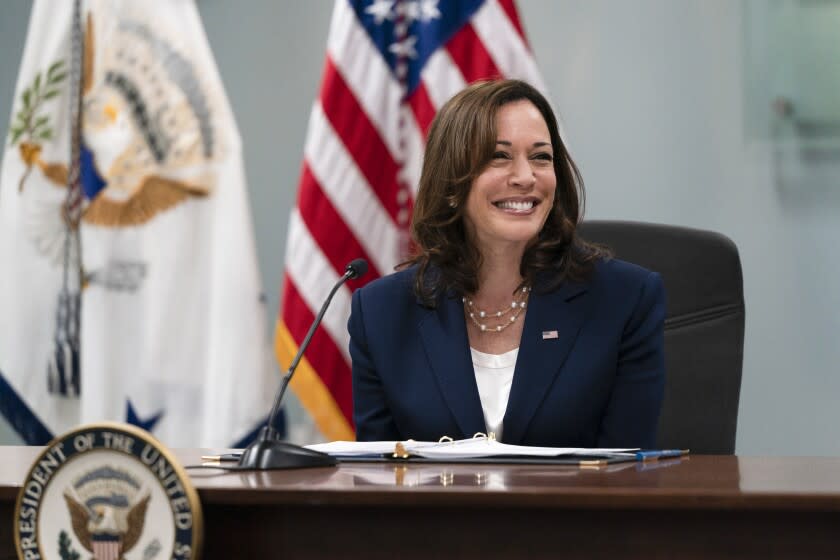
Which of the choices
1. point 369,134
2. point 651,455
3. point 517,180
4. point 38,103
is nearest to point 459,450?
point 651,455

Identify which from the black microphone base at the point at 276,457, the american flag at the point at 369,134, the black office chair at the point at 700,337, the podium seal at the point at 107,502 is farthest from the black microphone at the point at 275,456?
the american flag at the point at 369,134

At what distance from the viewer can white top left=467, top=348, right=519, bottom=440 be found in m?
1.93

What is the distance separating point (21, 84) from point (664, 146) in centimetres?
177

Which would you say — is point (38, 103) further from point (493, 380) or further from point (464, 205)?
point (493, 380)

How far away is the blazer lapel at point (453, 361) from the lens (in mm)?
1864

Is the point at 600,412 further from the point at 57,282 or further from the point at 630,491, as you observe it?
the point at 57,282

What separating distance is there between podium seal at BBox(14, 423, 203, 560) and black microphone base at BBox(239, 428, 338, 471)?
275 millimetres

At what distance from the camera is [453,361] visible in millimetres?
1919

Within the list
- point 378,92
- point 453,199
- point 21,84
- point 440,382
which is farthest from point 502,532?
point 21,84

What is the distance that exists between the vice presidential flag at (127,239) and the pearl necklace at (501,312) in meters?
0.96

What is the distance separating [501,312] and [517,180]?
245 mm

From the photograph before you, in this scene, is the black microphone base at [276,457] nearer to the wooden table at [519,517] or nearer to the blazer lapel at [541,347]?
the wooden table at [519,517]

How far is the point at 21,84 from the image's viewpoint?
9.46ft

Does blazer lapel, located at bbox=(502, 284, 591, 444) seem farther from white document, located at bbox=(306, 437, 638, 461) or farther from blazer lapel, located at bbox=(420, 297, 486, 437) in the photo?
white document, located at bbox=(306, 437, 638, 461)
